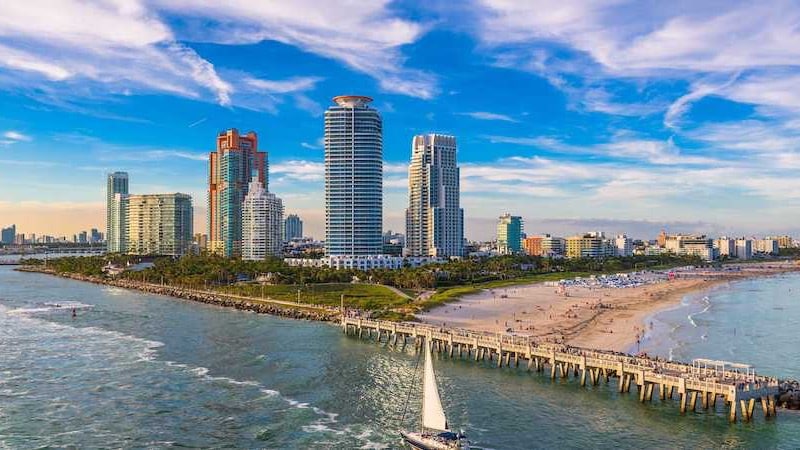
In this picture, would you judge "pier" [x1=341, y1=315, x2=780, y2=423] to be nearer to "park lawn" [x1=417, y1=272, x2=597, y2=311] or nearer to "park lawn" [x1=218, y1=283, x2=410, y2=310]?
"park lawn" [x1=218, y1=283, x2=410, y2=310]

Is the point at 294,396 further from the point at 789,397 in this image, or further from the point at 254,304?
the point at 254,304

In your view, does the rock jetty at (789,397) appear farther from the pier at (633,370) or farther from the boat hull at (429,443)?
the boat hull at (429,443)

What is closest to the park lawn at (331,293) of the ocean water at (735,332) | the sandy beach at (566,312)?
the sandy beach at (566,312)

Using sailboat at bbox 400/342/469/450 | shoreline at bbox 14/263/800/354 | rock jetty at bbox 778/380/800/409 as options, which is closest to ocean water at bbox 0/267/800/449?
rock jetty at bbox 778/380/800/409

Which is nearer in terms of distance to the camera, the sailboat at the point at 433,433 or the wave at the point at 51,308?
the sailboat at the point at 433,433

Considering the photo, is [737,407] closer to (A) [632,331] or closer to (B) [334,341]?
(A) [632,331]

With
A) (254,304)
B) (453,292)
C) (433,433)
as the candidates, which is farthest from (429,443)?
(453,292)
